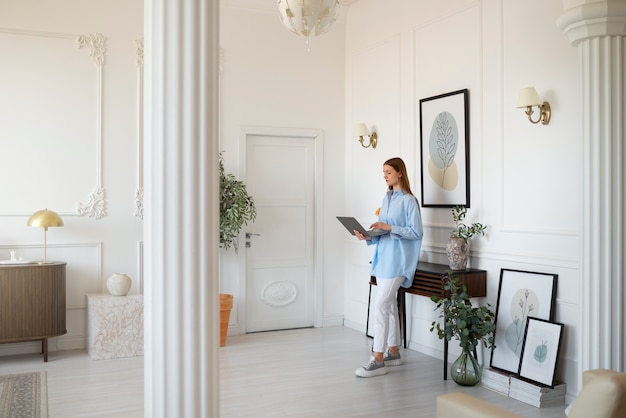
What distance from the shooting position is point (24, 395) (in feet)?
15.2

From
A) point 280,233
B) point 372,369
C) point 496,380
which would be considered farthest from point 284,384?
point 280,233

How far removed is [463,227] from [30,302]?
385 centimetres

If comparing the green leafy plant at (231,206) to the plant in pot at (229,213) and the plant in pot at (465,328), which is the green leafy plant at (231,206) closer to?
the plant in pot at (229,213)

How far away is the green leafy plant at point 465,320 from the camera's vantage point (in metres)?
4.84

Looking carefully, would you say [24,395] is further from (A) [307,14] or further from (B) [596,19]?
(B) [596,19]

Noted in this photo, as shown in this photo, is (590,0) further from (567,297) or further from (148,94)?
(148,94)

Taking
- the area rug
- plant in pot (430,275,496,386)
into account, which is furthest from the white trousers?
the area rug

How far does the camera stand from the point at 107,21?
6312mm

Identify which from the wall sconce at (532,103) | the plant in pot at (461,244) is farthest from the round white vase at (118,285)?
the wall sconce at (532,103)

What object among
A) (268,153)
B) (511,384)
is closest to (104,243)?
(268,153)

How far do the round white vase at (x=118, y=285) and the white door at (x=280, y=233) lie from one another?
1419 mm

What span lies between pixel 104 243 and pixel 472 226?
355 centimetres

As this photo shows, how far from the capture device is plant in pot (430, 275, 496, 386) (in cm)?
484

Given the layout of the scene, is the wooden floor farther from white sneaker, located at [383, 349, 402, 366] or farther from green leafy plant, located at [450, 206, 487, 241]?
green leafy plant, located at [450, 206, 487, 241]
